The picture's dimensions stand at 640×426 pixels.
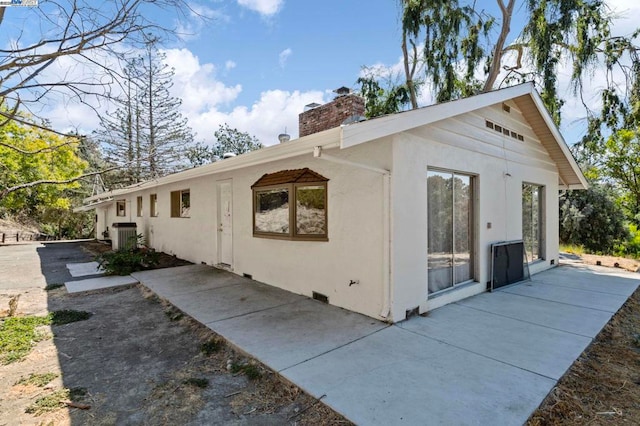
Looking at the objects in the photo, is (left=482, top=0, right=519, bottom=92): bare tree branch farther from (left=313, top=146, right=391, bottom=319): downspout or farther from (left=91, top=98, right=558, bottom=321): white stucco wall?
(left=313, top=146, right=391, bottom=319): downspout

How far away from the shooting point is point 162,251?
36.3 feet

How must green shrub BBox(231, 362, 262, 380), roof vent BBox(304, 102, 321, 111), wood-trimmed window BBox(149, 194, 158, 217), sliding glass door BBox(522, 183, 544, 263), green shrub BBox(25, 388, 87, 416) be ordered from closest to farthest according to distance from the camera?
green shrub BBox(25, 388, 87, 416)
green shrub BBox(231, 362, 262, 380)
sliding glass door BBox(522, 183, 544, 263)
roof vent BBox(304, 102, 321, 111)
wood-trimmed window BBox(149, 194, 158, 217)

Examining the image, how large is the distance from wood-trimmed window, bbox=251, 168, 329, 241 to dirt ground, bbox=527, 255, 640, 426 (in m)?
3.25

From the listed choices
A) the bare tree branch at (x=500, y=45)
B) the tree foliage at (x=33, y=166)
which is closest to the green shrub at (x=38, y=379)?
the bare tree branch at (x=500, y=45)

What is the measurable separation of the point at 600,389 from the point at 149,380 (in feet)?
13.2

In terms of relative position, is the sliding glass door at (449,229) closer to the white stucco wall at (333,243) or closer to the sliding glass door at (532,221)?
the white stucco wall at (333,243)

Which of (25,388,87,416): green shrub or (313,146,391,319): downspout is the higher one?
(313,146,391,319): downspout

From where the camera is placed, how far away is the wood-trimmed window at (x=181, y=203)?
9383 mm

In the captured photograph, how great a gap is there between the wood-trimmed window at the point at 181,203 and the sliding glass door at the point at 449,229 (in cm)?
699

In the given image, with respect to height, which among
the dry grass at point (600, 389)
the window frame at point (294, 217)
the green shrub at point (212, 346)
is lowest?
the dry grass at point (600, 389)

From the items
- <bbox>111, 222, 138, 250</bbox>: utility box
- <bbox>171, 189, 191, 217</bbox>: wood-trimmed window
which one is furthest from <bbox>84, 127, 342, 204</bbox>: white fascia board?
<bbox>111, 222, 138, 250</bbox>: utility box

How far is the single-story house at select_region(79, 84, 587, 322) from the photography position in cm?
427

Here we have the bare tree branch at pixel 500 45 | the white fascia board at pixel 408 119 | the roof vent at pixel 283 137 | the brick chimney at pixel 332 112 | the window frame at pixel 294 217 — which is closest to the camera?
the white fascia board at pixel 408 119

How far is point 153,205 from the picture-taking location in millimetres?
11984
